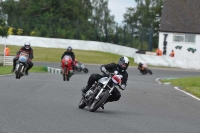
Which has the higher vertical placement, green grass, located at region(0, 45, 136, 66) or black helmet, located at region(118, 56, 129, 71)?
black helmet, located at region(118, 56, 129, 71)

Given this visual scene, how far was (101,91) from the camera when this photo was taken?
14.1 metres

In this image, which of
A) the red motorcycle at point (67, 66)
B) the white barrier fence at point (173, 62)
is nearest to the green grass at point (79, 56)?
the white barrier fence at point (173, 62)

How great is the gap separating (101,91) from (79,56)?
150ft

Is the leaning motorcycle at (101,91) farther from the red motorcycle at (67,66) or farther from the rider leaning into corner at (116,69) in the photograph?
the red motorcycle at (67,66)

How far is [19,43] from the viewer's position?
66.7 m

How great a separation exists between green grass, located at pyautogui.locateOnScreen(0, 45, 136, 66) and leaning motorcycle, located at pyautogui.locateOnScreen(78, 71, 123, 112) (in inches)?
1581

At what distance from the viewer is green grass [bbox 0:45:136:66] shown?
185ft

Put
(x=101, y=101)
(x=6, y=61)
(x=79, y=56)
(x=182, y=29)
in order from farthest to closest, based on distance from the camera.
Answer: (x=182, y=29) → (x=79, y=56) → (x=6, y=61) → (x=101, y=101)

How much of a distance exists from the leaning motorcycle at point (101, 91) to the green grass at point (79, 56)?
40149mm

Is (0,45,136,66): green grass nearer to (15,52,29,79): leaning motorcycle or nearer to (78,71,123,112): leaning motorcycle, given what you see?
(15,52,29,79): leaning motorcycle

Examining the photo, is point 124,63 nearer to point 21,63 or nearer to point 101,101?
point 101,101

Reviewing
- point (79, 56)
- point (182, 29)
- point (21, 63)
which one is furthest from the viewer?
point (182, 29)

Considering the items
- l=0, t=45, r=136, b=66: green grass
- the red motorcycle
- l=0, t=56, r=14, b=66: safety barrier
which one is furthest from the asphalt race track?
l=0, t=45, r=136, b=66: green grass

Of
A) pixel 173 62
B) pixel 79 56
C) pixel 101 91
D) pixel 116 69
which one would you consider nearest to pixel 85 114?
pixel 101 91
